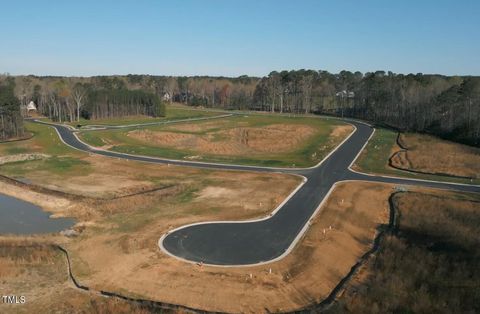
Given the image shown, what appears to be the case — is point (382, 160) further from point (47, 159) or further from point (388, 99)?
point (388, 99)

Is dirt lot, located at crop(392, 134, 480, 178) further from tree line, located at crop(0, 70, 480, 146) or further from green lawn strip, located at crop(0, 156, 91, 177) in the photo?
green lawn strip, located at crop(0, 156, 91, 177)

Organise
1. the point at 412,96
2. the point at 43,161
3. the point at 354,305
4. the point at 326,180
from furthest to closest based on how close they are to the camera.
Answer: the point at 412,96, the point at 43,161, the point at 326,180, the point at 354,305

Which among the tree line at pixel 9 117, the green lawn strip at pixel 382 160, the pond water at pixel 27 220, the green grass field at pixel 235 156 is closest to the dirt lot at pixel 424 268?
the green lawn strip at pixel 382 160

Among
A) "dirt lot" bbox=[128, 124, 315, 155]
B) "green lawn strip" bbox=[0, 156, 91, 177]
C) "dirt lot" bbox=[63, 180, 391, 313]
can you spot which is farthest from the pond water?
"dirt lot" bbox=[128, 124, 315, 155]

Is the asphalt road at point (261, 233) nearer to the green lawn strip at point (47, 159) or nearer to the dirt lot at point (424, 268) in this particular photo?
the dirt lot at point (424, 268)

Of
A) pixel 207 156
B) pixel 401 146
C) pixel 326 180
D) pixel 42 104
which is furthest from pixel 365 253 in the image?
pixel 42 104

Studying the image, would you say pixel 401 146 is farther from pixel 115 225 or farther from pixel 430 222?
pixel 115 225

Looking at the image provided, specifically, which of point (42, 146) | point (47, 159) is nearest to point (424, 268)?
point (47, 159)
